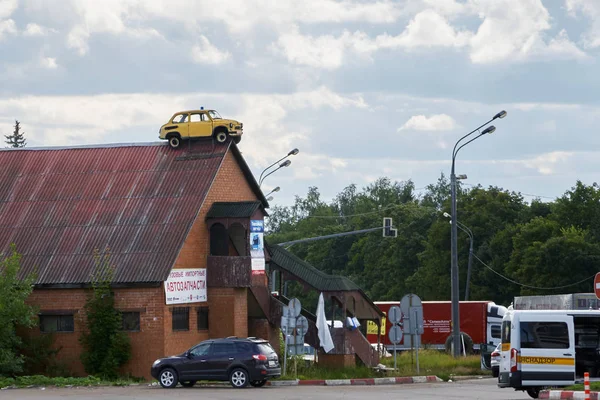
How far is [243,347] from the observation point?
33.6m

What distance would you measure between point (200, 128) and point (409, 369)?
12.3 metres

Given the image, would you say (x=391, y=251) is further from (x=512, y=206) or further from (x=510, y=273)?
(x=510, y=273)

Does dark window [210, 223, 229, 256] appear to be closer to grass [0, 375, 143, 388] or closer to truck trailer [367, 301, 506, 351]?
grass [0, 375, 143, 388]

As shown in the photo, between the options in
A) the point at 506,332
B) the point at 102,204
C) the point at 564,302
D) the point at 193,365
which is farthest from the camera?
the point at 102,204

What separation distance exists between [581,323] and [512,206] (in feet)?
209

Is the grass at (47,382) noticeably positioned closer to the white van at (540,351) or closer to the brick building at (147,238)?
the brick building at (147,238)

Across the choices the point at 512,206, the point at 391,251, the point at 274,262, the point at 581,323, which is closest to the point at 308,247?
the point at 391,251

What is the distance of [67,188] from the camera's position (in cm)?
4266

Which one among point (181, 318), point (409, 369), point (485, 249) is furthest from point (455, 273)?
point (485, 249)

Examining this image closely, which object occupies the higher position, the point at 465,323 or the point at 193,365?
the point at 465,323

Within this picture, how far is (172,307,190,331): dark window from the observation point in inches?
1523

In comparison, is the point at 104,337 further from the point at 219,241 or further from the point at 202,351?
the point at 219,241

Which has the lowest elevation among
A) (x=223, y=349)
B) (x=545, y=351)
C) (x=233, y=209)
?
(x=223, y=349)

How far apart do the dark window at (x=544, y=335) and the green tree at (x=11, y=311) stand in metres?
17.2
